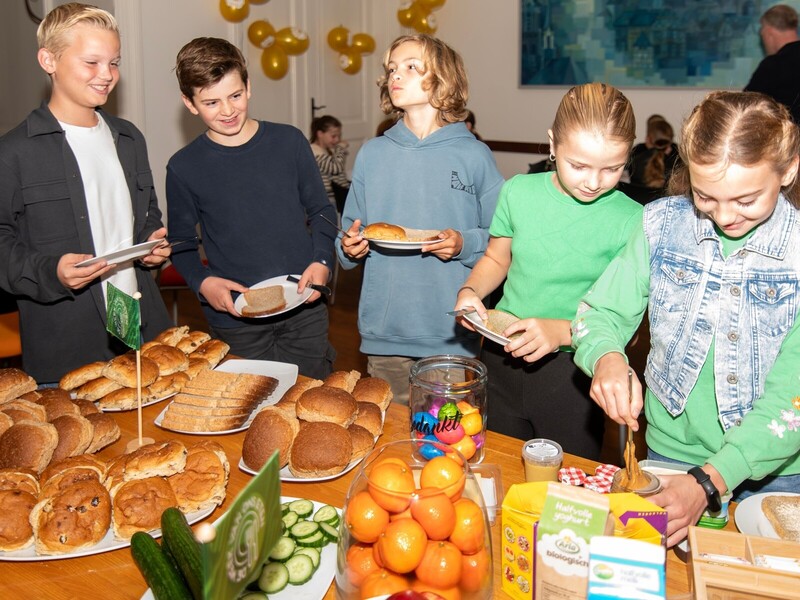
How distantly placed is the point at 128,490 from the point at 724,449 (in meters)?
1.02

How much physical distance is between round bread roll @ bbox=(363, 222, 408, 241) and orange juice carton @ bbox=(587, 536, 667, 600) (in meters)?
1.35

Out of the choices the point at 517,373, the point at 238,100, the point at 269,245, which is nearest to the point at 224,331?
the point at 269,245

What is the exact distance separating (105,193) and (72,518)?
4.04 ft

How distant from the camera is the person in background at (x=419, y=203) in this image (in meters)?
2.17

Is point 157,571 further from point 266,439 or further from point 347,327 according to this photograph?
point 347,327

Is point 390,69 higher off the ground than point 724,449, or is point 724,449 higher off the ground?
point 390,69

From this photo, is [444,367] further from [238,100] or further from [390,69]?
[238,100]

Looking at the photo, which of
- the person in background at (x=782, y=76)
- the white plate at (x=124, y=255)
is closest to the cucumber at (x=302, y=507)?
the white plate at (x=124, y=255)

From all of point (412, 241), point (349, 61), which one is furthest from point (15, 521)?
point (349, 61)

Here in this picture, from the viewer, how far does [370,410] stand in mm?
1597

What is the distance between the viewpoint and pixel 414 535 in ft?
3.01

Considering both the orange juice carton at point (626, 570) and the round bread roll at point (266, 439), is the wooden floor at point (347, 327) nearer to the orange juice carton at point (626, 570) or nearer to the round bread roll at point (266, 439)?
the round bread roll at point (266, 439)

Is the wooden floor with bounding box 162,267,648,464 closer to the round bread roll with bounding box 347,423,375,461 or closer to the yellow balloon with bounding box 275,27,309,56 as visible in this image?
the round bread roll with bounding box 347,423,375,461

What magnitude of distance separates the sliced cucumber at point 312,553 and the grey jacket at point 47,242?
120 cm
